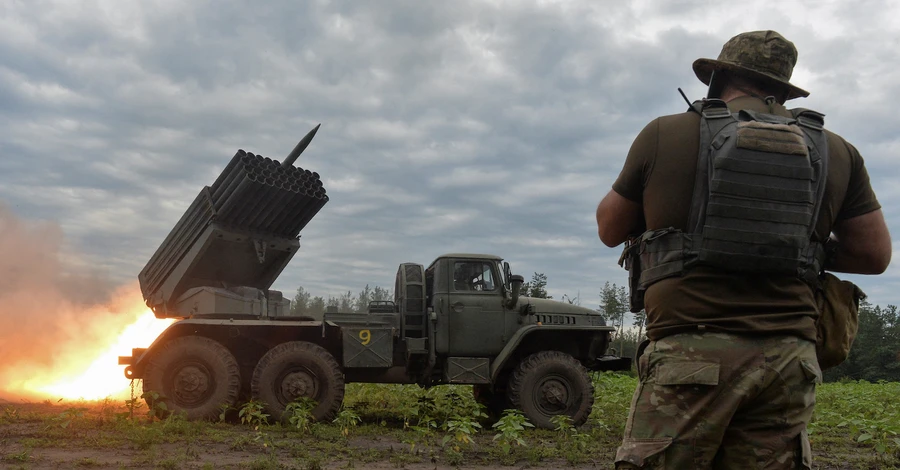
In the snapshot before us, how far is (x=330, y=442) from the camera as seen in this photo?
813cm

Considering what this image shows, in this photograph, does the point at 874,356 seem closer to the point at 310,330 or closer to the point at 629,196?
the point at 310,330

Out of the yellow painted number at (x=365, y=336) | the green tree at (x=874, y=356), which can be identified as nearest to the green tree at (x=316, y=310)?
the yellow painted number at (x=365, y=336)

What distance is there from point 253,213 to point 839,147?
872 cm

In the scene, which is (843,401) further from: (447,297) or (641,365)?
(641,365)

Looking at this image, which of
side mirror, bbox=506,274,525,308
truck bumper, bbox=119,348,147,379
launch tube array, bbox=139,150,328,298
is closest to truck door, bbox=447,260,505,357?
side mirror, bbox=506,274,525,308

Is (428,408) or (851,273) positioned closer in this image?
(851,273)

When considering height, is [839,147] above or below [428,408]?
above

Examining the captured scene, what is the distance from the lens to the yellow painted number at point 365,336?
9.82 m

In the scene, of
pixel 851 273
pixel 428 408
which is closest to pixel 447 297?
pixel 428 408

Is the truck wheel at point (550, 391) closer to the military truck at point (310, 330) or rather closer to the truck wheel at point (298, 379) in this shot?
the military truck at point (310, 330)

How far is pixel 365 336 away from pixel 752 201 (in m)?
7.96

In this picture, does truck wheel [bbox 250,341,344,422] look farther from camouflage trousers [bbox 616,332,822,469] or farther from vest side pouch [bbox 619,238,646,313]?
camouflage trousers [bbox 616,332,822,469]

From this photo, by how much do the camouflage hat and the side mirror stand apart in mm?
7326

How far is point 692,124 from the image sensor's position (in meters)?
2.46
